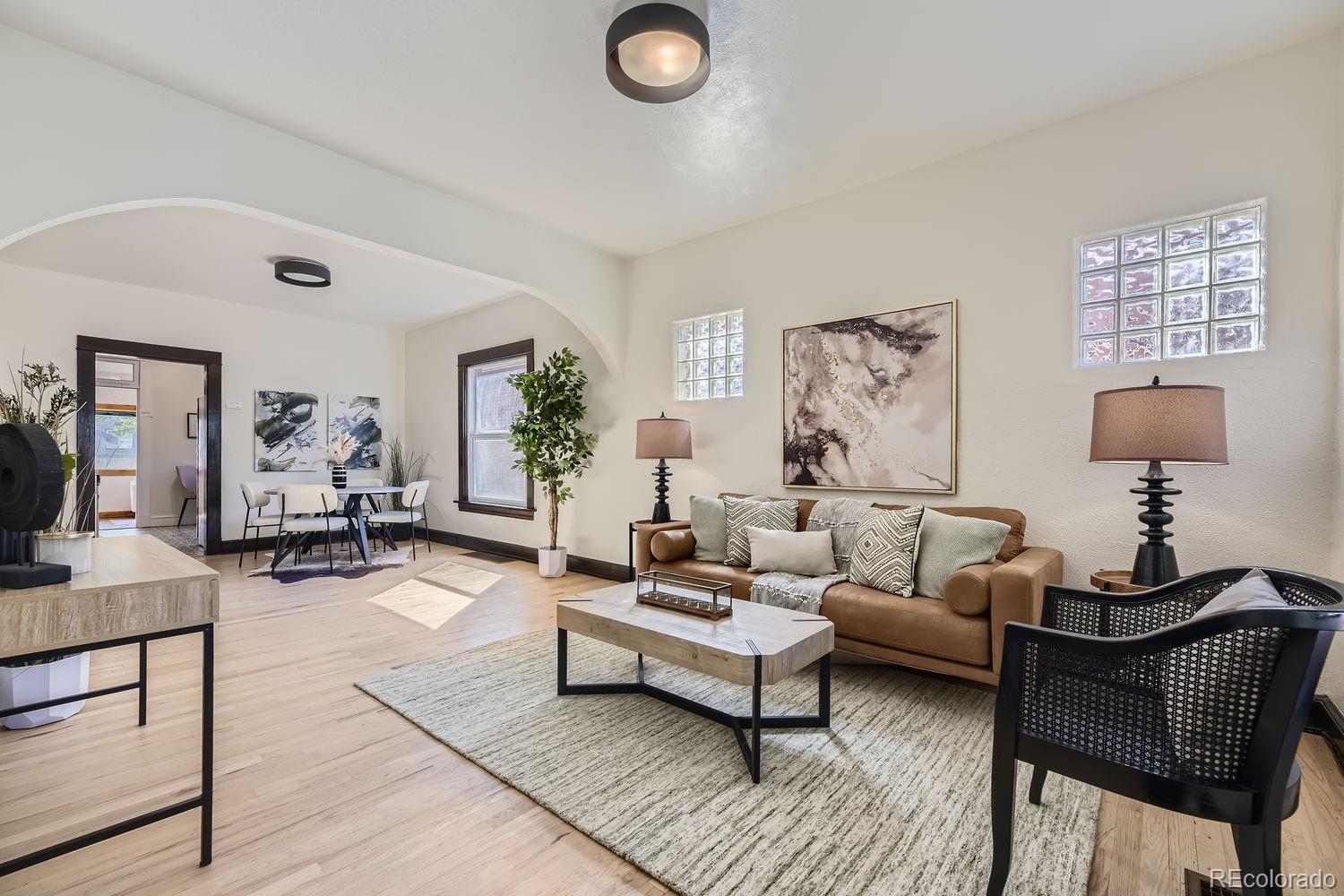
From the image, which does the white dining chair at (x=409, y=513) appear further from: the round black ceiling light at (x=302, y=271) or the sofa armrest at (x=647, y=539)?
the sofa armrest at (x=647, y=539)

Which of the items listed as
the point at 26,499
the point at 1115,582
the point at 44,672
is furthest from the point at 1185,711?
the point at 44,672

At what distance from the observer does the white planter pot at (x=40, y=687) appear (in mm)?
2332

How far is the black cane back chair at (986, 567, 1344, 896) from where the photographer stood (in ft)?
3.72

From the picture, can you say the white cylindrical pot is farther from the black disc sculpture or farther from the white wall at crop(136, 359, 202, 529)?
the white wall at crop(136, 359, 202, 529)

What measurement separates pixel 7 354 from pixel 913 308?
7325 millimetres

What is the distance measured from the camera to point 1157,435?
221 centimetres

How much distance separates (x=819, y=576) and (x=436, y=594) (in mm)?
3057

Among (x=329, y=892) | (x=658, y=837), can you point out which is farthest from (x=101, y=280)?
(x=658, y=837)

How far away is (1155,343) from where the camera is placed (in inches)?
111

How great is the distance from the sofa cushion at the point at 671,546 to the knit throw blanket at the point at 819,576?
2.20 feet

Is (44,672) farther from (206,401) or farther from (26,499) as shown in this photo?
(206,401)

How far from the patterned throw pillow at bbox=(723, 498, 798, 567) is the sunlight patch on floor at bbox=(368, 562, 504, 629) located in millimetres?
2013

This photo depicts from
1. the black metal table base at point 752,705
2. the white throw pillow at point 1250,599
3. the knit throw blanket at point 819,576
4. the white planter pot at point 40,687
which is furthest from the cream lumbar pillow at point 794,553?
the white planter pot at point 40,687

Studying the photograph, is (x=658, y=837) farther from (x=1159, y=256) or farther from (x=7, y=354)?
(x=7, y=354)
